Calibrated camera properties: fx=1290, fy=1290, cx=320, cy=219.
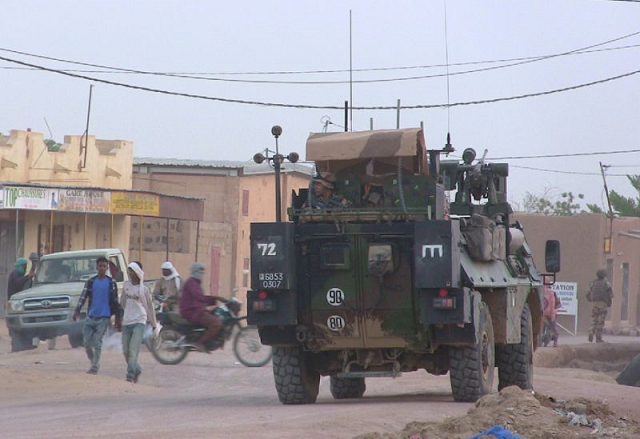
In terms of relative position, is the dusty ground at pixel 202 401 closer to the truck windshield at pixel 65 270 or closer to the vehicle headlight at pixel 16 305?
the vehicle headlight at pixel 16 305

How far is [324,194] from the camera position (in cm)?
1438

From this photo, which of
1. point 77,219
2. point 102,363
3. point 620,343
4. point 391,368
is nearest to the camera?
point 391,368

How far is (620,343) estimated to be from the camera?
3306 cm

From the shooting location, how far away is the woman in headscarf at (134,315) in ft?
59.1

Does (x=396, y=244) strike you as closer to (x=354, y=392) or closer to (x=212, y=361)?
(x=354, y=392)

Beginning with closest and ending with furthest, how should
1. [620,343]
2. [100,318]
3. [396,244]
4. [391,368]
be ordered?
1. [396,244]
2. [391,368]
3. [100,318]
4. [620,343]

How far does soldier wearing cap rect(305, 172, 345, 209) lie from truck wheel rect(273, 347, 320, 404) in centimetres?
162

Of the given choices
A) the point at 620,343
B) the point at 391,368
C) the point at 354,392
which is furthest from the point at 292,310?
the point at 620,343

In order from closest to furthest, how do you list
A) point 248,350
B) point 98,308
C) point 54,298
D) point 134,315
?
1. point 134,315
2. point 98,308
3. point 248,350
4. point 54,298

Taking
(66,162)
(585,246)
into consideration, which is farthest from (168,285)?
(585,246)

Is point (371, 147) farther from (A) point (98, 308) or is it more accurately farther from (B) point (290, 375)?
(A) point (98, 308)

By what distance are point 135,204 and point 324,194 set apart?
77.4ft

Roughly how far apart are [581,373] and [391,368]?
8.84m

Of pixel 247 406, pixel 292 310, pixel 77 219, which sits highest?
pixel 77 219
